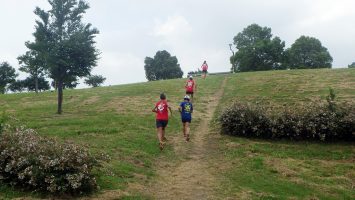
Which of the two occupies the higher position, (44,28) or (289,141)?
(44,28)

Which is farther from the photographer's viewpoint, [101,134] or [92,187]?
[101,134]

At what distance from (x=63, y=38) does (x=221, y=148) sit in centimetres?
1343

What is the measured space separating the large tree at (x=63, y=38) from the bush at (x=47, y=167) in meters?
14.6

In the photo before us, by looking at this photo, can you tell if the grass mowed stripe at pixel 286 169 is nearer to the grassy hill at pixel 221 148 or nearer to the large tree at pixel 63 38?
the grassy hill at pixel 221 148

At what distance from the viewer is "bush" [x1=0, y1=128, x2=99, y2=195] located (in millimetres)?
10500

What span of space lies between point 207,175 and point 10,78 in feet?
223

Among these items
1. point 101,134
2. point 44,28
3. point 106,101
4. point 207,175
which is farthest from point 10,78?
point 207,175

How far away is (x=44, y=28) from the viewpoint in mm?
25859

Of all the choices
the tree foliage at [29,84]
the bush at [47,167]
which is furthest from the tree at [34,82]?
the bush at [47,167]

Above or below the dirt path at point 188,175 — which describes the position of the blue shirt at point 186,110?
above

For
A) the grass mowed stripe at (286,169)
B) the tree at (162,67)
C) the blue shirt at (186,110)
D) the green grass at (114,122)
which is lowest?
the grass mowed stripe at (286,169)

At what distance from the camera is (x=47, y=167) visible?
10516mm

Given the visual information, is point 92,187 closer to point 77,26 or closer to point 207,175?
point 207,175

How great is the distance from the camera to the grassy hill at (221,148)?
1268 cm
